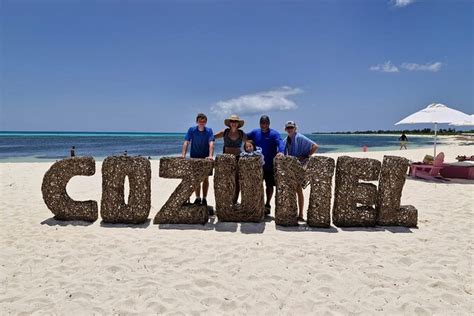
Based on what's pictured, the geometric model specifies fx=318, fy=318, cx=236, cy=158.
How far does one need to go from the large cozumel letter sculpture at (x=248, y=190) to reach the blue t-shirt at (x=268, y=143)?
19.7 inches

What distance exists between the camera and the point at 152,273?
4332mm

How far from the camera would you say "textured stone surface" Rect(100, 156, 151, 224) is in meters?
6.37

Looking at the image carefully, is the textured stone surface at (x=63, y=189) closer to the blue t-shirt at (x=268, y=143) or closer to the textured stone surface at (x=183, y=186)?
the textured stone surface at (x=183, y=186)

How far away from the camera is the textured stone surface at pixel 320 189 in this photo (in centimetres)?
614

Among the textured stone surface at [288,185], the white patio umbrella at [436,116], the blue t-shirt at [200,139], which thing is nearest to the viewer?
the textured stone surface at [288,185]

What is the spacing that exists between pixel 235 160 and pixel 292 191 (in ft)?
4.20

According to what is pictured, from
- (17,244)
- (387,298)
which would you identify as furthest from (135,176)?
(387,298)

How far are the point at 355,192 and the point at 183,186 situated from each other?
3.42 metres

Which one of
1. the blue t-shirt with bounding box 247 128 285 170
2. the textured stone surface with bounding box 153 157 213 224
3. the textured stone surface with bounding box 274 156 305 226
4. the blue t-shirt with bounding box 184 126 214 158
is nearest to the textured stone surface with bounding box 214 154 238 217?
the textured stone surface with bounding box 153 157 213 224

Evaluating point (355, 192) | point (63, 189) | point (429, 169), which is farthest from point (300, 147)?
point (429, 169)

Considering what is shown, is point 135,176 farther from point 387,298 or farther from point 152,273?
point 387,298

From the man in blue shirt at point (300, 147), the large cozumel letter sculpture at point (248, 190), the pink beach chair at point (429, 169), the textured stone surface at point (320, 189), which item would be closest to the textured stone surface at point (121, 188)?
the large cozumel letter sculpture at point (248, 190)

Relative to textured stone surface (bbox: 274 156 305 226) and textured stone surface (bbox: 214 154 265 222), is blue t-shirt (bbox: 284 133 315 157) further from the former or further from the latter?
textured stone surface (bbox: 214 154 265 222)

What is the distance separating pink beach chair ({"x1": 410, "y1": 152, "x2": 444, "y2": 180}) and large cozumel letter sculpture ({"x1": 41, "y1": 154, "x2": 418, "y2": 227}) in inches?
256
